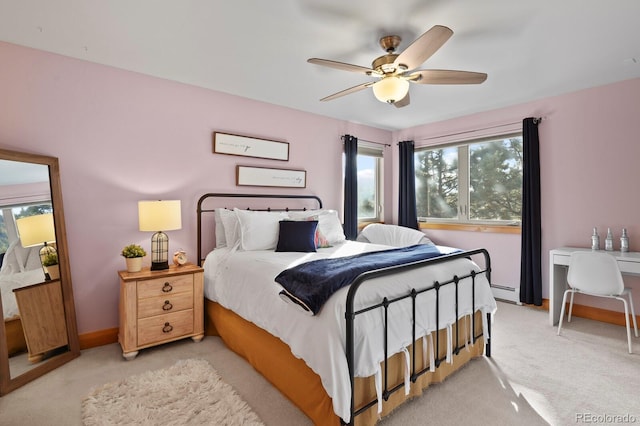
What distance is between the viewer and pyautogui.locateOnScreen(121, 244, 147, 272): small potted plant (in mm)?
2732

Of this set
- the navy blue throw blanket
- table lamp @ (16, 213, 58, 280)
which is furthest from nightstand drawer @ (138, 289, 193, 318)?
the navy blue throw blanket

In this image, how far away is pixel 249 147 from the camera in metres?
3.74

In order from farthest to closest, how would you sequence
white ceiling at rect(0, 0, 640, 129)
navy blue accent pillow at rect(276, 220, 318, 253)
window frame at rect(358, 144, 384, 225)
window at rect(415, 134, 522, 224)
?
window frame at rect(358, 144, 384, 225) → window at rect(415, 134, 522, 224) → navy blue accent pillow at rect(276, 220, 318, 253) → white ceiling at rect(0, 0, 640, 129)

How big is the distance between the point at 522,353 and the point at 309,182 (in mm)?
2893

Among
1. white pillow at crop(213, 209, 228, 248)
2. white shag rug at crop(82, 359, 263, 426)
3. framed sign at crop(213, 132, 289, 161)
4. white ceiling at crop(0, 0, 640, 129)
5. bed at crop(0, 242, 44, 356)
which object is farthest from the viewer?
framed sign at crop(213, 132, 289, 161)

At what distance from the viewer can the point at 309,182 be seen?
4336 mm

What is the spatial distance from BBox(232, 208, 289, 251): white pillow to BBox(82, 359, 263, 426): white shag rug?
1134 millimetres

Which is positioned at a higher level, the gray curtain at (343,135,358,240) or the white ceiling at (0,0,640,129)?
the white ceiling at (0,0,640,129)

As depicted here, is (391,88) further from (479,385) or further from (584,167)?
(584,167)

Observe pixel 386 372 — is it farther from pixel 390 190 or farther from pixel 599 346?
pixel 390 190

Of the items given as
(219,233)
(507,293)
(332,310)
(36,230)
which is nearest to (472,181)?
(507,293)

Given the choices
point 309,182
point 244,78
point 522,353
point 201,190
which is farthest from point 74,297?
point 522,353

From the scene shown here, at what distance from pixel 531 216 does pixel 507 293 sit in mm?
1010

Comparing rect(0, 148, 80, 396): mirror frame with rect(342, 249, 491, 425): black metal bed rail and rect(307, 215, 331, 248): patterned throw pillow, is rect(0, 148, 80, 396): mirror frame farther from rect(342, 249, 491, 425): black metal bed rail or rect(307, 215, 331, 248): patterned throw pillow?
rect(342, 249, 491, 425): black metal bed rail
